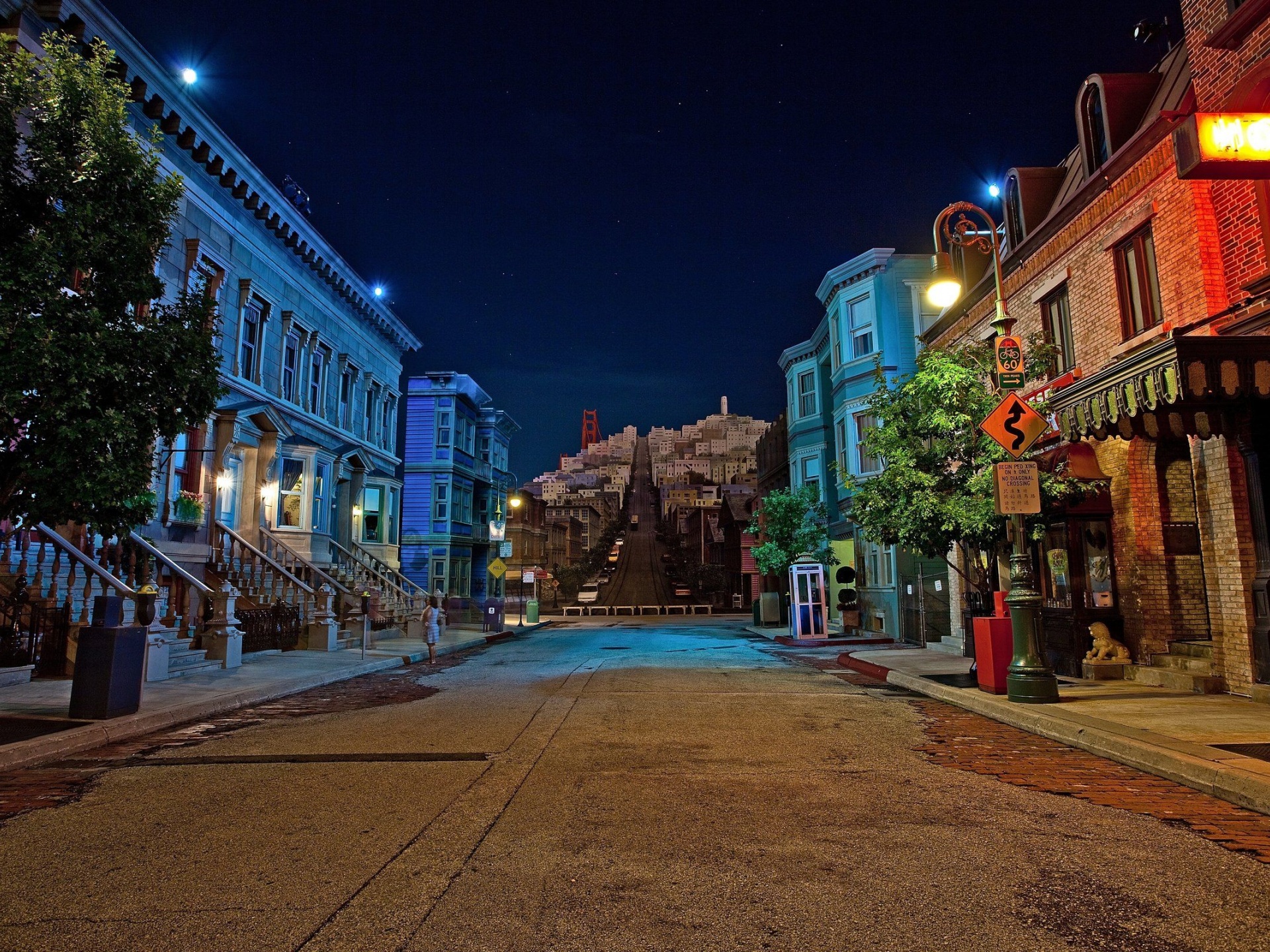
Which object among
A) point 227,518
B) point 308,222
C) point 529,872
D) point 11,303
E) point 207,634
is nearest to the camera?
point 529,872

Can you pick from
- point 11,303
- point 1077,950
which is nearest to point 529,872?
point 1077,950

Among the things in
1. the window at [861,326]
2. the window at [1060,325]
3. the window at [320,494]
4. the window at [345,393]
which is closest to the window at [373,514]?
the window at [345,393]

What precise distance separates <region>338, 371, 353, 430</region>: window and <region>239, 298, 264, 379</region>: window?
18.7ft

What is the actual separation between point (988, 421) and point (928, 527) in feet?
10.9

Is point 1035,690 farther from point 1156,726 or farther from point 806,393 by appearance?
point 806,393

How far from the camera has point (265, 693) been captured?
12594 mm

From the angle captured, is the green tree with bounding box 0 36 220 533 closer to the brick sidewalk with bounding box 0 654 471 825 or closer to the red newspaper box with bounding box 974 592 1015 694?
the brick sidewalk with bounding box 0 654 471 825

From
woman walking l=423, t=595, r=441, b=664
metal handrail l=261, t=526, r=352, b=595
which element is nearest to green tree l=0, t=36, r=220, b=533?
woman walking l=423, t=595, r=441, b=664

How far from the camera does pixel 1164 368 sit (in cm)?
890

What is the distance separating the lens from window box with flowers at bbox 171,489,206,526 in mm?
17891

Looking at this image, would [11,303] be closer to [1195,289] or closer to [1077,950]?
[1077,950]

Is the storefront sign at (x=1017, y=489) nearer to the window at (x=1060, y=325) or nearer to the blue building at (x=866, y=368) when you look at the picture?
the window at (x=1060, y=325)

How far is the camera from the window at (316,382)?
25844mm

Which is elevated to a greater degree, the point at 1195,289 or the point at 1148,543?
the point at 1195,289
